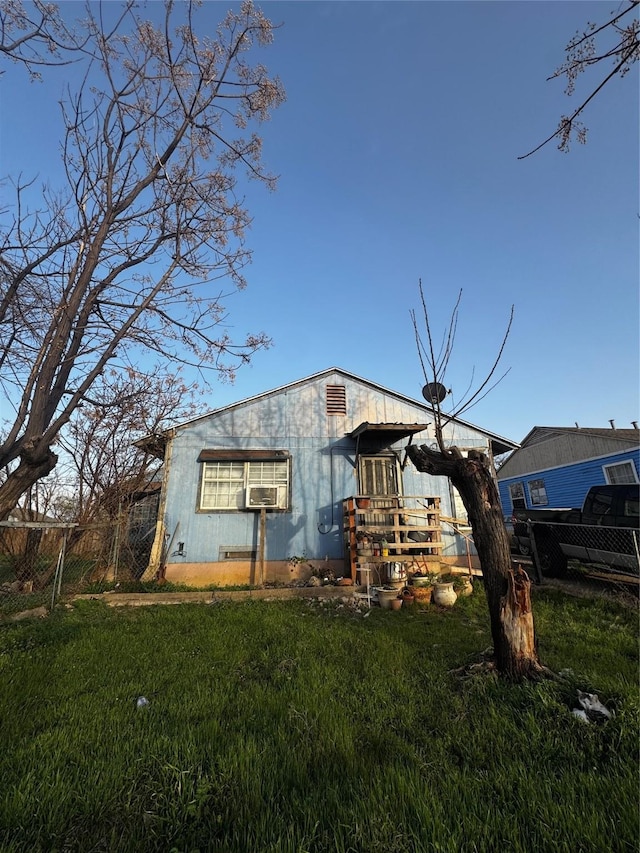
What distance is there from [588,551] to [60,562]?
11914 mm

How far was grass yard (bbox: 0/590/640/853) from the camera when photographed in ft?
6.87

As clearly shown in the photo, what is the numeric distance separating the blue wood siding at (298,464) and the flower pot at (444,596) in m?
3.15

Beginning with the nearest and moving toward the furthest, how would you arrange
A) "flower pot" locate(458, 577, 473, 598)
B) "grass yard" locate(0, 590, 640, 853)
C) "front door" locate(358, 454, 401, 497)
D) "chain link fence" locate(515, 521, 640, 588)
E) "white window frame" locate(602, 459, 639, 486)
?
"grass yard" locate(0, 590, 640, 853)
"chain link fence" locate(515, 521, 640, 588)
"flower pot" locate(458, 577, 473, 598)
"front door" locate(358, 454, 401, 497)
"white window frame" locate(602, 459, 639, 486)

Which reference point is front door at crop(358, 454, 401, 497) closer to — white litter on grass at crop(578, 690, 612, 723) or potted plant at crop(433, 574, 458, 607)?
potted plant at crop(433, 574, 458, 607)

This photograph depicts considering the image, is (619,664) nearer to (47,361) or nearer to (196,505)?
(47,361)

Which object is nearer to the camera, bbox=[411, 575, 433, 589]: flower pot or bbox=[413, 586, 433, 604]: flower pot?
bbox=[413, 586, 433, 604]: flower pot

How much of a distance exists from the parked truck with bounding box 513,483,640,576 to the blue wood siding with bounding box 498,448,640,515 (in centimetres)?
623

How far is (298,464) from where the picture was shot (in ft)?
37.6

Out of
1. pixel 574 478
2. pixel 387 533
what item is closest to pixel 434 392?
pixel 387 533

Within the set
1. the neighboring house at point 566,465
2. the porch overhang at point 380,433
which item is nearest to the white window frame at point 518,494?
the neighboring house at point 566,465

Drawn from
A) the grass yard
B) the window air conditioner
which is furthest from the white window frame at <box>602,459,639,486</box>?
the window air conditioner

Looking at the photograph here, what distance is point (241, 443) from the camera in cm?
1152

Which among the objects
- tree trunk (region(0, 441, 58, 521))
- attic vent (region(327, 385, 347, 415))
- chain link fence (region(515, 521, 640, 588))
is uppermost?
attic vent (region(327, 385, 347, 415))

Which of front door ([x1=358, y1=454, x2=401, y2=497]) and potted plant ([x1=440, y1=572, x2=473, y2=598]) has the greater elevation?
front door ([x1=358, y1=454, x2=401, y2=497])
